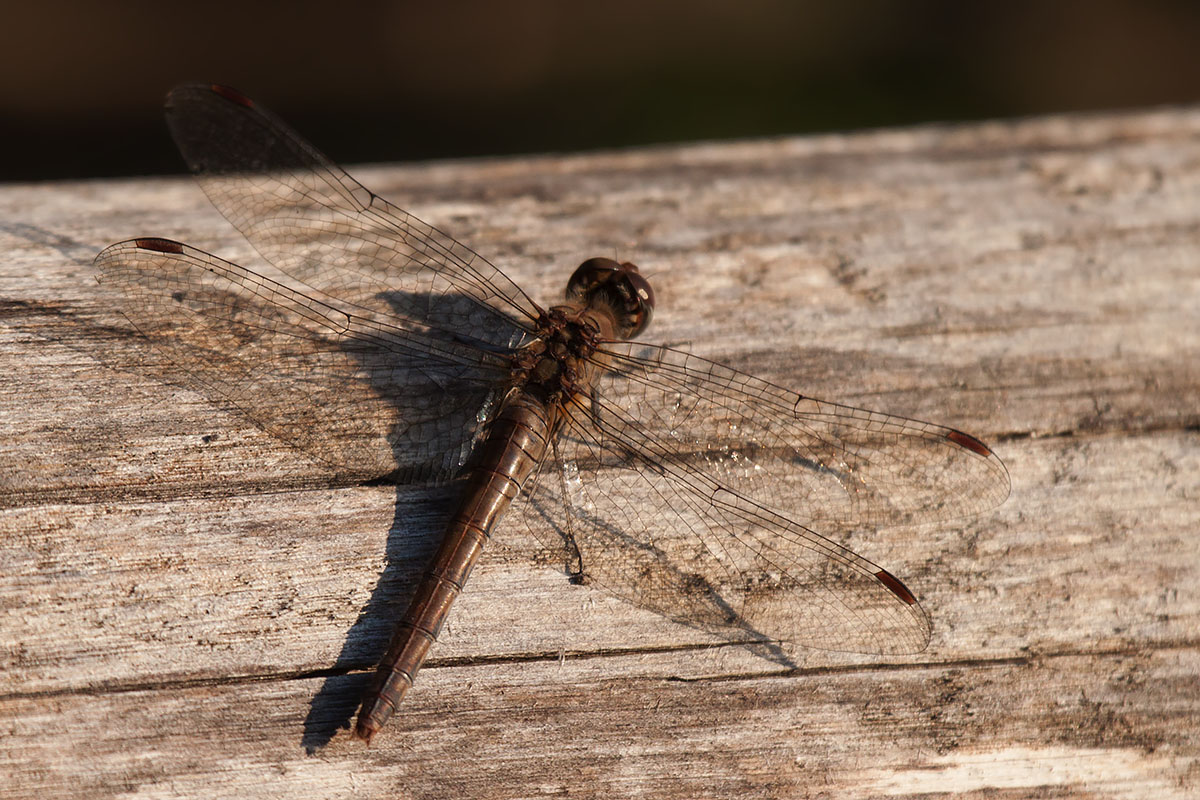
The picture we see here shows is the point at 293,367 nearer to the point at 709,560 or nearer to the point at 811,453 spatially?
the point at 709,560

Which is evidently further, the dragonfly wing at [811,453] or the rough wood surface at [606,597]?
the dragonfly wing at [811,453]

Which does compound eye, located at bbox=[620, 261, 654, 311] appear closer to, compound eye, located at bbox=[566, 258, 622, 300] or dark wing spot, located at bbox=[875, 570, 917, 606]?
compound eye, located at bbox=[566, 258, 622, 300]

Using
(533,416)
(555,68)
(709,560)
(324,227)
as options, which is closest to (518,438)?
(533,416)

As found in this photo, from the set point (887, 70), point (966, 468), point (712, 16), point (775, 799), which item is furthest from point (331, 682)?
point (712, 16)

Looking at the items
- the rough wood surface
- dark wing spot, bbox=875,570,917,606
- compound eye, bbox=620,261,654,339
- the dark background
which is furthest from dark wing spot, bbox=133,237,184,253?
the dark background

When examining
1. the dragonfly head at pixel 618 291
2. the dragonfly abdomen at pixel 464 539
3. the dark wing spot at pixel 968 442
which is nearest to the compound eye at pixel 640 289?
the dragonfly head at pixel 618 291

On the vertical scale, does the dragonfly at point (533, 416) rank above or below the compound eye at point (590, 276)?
below

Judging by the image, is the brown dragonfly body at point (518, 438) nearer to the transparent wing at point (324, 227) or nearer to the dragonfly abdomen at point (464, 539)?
the dragonfly abdomen at point (464, 539)

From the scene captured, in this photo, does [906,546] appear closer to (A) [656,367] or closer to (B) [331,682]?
(A) [656,367]
